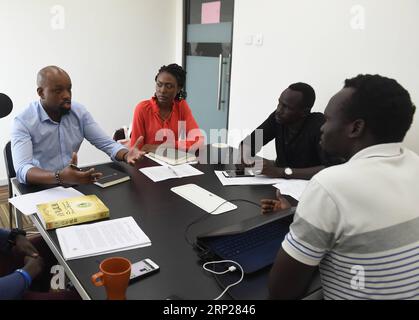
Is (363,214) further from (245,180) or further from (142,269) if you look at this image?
(245,180)

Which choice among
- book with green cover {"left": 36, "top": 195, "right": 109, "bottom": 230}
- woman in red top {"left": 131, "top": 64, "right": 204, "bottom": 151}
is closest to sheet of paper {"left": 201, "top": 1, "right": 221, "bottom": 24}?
woman in red top {"left": 131, "top": 64, "right": 204, "bottom": 151}

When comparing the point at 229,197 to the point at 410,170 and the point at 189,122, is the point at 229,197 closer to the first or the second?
the point at 410,170

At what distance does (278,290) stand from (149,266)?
40 centimetres

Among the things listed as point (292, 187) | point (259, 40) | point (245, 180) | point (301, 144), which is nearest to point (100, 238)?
point (245, 180)

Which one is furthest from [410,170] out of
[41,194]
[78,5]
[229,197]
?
[78,5]

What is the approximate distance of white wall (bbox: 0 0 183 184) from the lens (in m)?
3.41

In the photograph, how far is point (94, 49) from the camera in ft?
12.7

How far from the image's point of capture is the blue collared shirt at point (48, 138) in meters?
1.81

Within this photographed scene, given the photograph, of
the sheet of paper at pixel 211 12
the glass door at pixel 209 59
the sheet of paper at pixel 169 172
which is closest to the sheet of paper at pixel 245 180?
the sheet of paper at pixel 169 172

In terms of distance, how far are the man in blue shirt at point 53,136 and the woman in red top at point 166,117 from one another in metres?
0.43

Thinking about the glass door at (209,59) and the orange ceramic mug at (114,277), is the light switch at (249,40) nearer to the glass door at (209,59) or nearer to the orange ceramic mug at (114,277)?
the glass door at (209,59)

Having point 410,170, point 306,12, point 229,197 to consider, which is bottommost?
point 229,197

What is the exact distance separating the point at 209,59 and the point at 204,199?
269 centimetres
